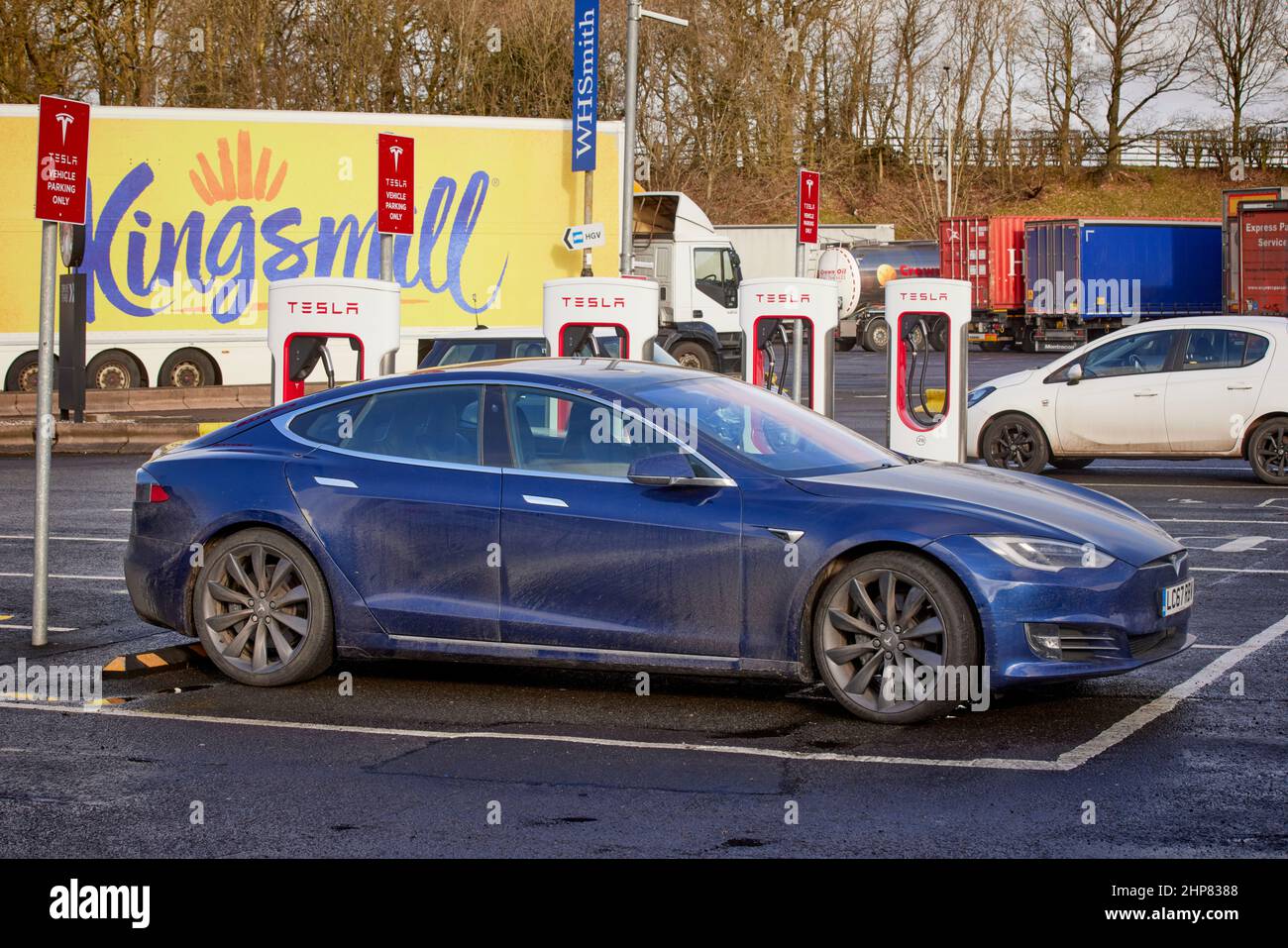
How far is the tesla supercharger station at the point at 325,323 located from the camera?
447 inches

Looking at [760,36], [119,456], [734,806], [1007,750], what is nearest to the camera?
[734,806]

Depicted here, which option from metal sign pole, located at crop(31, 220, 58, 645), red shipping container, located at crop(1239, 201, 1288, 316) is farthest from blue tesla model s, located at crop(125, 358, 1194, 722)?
red shipping container, located at crop(1239, 201, 1288, 316)

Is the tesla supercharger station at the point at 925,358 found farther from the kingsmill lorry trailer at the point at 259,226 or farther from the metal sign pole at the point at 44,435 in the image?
the kingsmill lorry trailer at the point at 259,226

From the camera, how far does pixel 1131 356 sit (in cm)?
1658

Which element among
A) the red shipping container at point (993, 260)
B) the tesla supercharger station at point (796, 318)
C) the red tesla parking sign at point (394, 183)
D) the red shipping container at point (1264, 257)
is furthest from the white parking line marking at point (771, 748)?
the red shipping container at point (993, 260)

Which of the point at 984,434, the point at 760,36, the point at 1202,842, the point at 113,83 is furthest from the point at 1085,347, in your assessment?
the point at 760,36

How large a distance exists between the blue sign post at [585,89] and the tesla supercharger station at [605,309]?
1366cm

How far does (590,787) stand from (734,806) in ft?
1.78

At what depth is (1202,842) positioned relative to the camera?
17.2 ft

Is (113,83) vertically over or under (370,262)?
over
